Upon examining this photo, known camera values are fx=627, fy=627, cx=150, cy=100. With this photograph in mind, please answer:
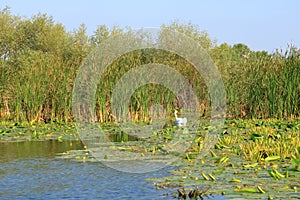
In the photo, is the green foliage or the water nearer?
the water

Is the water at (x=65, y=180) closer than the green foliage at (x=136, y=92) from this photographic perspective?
Yes

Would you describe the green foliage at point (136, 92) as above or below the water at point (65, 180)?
above

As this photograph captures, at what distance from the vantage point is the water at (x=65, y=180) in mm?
7949

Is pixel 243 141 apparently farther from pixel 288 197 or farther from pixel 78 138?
pixel 288 197

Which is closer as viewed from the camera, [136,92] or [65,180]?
[65,180]

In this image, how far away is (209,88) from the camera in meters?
22.6

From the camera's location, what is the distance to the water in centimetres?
795

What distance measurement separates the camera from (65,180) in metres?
9.10

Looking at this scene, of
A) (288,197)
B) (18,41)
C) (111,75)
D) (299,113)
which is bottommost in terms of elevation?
(288,197)

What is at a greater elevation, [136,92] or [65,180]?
[136,92]

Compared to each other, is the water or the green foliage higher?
the green foliage

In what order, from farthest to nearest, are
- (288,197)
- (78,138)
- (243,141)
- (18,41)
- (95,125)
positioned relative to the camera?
1. (18,41)
2. (95,125)
3. (78,138)
4. (243,141)
5. (288,197)

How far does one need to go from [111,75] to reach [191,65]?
5793 millimetres

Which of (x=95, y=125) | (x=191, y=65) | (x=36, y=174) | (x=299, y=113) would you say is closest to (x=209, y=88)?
(x=191, y=65)
